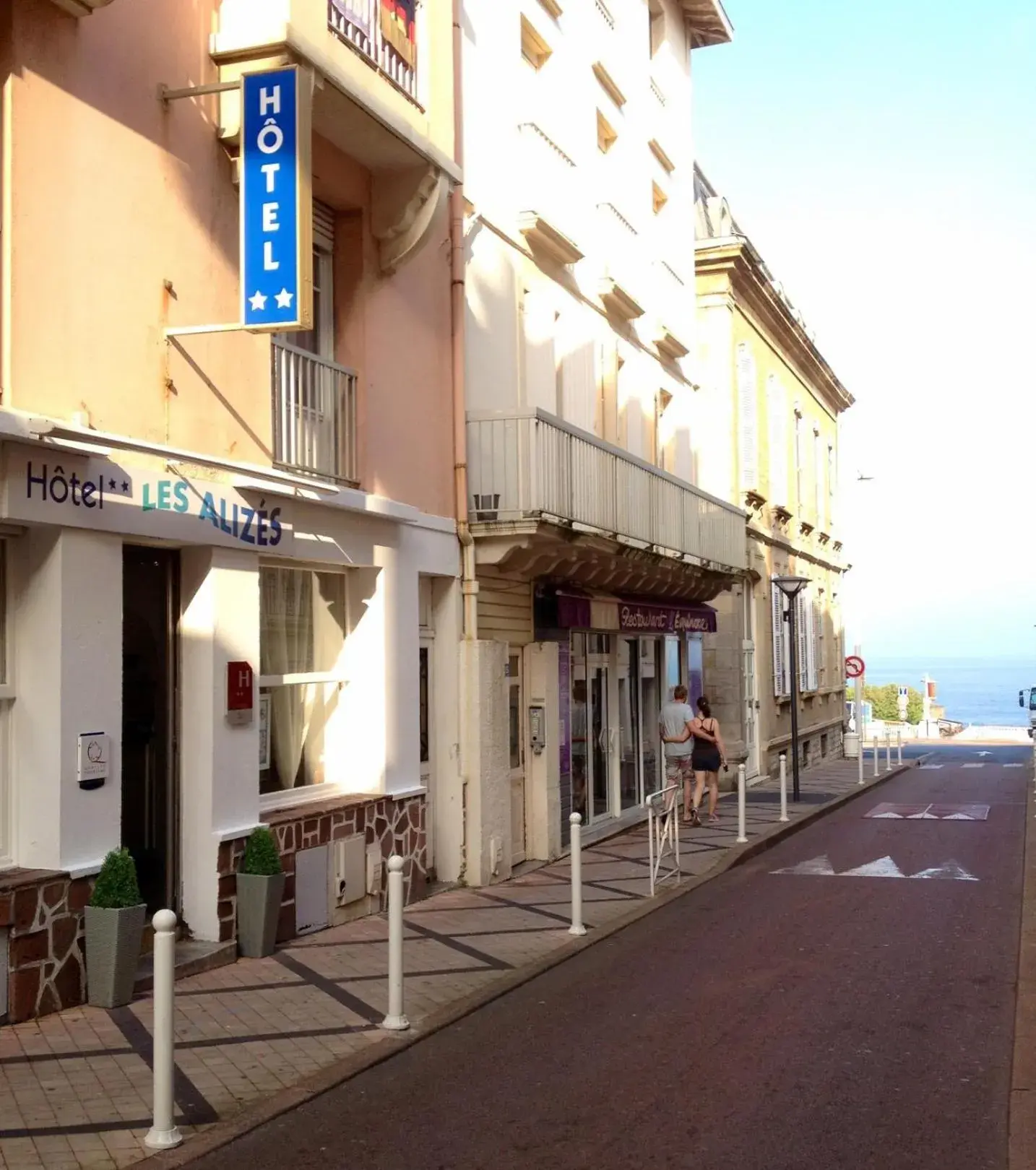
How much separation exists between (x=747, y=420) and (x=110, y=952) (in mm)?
19694

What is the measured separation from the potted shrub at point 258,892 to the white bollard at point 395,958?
74.8 inches

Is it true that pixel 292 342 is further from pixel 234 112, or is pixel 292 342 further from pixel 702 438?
pixel 702 438

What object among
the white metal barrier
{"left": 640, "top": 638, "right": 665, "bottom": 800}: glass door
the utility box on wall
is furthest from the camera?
{"left": 640, "top": 638, "right": 665, "bottom": 800}: glass door

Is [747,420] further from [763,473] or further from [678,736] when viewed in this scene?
[678,736]

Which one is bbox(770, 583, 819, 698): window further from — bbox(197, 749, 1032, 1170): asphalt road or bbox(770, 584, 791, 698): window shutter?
bbox(197, 749, 1032, 1170): asphalt road

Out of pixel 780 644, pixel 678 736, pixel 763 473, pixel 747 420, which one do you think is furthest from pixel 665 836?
pixel 780 644

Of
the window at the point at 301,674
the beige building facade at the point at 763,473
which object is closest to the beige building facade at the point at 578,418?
the window at the point at 301,674

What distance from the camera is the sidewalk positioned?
5559mm

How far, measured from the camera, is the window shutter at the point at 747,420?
2494cm

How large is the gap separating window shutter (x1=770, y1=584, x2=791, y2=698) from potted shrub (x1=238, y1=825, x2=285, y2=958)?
19344mm

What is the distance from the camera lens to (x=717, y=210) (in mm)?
26203

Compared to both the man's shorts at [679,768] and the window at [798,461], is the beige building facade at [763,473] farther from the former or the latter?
the man's shorts at [679,768]

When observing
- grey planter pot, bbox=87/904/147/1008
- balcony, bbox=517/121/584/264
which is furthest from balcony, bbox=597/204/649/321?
grey planter pot, bbox=87/904/147/1008

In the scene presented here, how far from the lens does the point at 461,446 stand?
12.5 metres
